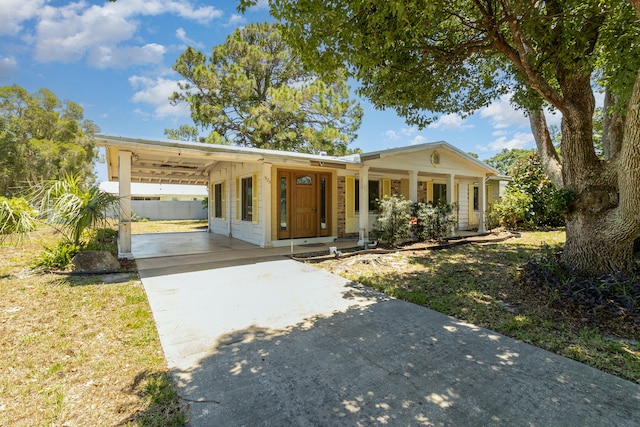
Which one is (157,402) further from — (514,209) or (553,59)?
(514,209)

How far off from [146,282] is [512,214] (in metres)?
15.4

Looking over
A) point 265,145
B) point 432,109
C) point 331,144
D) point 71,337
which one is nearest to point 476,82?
point 432,109

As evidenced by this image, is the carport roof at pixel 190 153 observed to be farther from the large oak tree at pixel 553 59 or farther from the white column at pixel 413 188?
the large oak tree at pixel 553 59

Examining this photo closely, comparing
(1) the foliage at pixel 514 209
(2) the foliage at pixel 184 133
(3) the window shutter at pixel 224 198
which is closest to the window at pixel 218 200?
(3) the window shutter at pixel 224 198

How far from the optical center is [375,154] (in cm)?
928

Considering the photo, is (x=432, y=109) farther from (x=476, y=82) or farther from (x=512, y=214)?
(x=512, y=214)

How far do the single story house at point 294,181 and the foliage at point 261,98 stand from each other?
6.67 m

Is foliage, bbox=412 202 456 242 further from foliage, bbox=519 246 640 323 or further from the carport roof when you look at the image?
foliage, bbox=519 246 640 323

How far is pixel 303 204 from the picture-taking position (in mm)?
10258

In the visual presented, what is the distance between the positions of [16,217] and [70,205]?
1.04m

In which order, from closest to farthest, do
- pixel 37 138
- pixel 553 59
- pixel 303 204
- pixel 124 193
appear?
pixel 553 59 < pixel 124 193 < pixel 303 204 < pixel 37 138

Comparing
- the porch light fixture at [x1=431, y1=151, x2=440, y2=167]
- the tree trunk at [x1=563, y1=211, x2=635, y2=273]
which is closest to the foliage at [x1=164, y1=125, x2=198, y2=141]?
the porch light fixture at [x1=431, y1=151, x2=440, y2=167]

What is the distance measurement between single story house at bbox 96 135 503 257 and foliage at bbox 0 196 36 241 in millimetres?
1579

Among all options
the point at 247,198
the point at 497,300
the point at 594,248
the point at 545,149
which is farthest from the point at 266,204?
the point at 594,248
